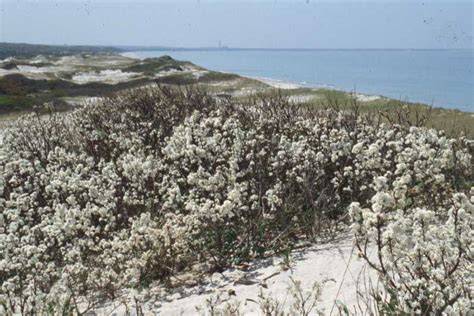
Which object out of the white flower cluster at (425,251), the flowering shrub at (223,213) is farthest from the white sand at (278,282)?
the white flower cluster at (425,251)

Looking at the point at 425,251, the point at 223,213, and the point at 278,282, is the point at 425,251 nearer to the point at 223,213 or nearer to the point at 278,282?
the point at 278,282

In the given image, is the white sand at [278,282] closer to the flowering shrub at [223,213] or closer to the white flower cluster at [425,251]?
the flowering shrub at [223,213]

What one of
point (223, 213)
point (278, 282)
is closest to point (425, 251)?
point (278, 282)

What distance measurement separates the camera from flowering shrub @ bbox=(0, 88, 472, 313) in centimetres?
428

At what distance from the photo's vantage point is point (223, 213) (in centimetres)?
621

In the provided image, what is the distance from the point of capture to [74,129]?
1453 centimetres

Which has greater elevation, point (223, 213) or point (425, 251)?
point (425, 251)

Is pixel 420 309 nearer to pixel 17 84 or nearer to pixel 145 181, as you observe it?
pixel 145 181

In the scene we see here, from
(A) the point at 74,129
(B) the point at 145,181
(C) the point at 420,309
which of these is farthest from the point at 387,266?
(A) the point at 74,129

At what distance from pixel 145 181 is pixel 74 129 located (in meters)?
6.75

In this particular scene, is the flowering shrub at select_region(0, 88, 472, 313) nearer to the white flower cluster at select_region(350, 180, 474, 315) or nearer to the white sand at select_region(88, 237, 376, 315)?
the white flower cluster at select_region(350, 180, 474, 315)

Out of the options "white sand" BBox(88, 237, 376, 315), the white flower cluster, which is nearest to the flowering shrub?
the white flower cluster

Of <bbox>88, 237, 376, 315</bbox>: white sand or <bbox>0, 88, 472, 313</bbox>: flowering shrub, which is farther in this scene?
<bbox>88, 237, 376, 315</bbox>: white sand

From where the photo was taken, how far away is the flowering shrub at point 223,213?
428 cm
